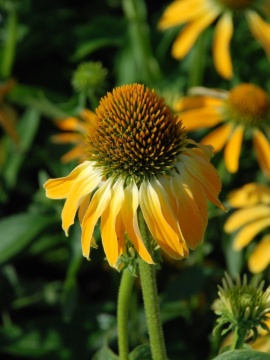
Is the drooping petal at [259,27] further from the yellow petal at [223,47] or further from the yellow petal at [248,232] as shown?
the yellow petal at [248,232]

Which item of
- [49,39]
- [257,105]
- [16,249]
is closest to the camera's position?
[16,249]

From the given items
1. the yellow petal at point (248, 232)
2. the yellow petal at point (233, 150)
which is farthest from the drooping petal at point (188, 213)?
the yellow petal at point (248, 232)

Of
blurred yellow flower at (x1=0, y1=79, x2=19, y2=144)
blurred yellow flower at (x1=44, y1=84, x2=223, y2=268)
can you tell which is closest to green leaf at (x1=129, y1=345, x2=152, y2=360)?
blurred yellow flower at (x1=44, y1=84, x2=223, y2=268)

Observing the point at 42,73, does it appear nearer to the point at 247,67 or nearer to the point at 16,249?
the point at 247,67

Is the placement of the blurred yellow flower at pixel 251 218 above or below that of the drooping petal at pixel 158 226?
below

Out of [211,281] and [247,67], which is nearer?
[211,281]

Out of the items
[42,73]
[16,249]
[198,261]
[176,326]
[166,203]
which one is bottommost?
[176,326]

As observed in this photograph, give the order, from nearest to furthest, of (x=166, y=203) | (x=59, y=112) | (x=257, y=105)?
(x=166, y=203) → (x=257, y=105) → (x=59, y=112)

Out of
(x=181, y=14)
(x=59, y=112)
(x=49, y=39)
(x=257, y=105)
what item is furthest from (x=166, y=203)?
(x=49, y=39)
